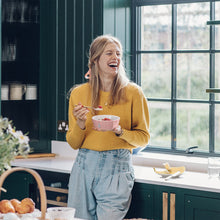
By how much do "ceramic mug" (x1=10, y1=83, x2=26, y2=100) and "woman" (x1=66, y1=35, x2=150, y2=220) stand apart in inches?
43.7

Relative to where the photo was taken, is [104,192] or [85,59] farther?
[85,59]

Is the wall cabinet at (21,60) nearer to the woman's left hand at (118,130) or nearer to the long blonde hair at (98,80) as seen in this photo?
the long blonde hair at (98,80)

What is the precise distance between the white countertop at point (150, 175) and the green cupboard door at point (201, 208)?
0.08 m

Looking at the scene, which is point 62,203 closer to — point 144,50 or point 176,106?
point 176,106

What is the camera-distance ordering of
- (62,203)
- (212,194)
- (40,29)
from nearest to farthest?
(212,194) < (62,203) < (40,29)

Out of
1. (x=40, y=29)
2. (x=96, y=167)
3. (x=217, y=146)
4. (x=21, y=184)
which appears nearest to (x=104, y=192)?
(x=96, y=167)

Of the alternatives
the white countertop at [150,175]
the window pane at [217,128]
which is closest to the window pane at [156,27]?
the window pane at [217,128]

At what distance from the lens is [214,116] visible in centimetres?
402

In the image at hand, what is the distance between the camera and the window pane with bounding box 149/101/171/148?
423 centimetres

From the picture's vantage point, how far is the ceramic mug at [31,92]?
4348mm

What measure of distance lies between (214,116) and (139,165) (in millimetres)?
759

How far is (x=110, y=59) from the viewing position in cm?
330

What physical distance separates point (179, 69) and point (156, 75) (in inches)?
9.2

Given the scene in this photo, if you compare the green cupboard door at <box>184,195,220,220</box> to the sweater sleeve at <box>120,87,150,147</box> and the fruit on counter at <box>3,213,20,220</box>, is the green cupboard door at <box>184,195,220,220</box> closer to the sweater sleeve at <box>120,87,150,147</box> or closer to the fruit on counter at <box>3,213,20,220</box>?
the sweater sleeve at <box>120,87,150,147</box>
